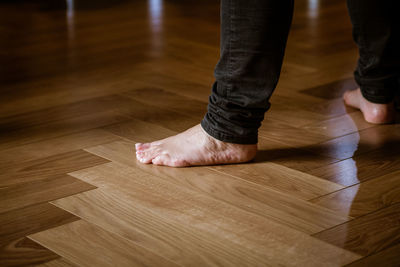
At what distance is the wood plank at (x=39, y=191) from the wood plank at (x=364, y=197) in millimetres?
367

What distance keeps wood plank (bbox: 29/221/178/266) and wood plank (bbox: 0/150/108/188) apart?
0.20 metres

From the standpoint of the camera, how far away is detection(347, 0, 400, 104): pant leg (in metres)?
1.23

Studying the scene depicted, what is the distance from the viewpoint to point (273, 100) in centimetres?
146

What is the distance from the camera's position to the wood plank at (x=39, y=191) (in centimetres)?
95

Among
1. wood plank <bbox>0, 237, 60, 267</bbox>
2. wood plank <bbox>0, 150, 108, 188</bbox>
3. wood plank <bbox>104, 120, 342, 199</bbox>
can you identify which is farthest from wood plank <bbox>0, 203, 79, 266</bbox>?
wood plank <bbox>104, 120, 342, 199</bbox>

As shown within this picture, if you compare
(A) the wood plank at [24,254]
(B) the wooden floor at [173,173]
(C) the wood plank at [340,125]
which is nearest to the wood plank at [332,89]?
(B) the wooden floor at [173,173]

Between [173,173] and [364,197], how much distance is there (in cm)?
31

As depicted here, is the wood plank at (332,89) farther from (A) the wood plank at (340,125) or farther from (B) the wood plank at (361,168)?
(B) the wood plank at (361,168)

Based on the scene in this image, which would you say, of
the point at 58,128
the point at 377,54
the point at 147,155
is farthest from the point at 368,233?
the point at 58,128

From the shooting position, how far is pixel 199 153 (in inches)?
42.3

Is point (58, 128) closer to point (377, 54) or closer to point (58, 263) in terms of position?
point (58, 263)

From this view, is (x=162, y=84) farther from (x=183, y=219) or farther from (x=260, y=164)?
(x=183, y=219)

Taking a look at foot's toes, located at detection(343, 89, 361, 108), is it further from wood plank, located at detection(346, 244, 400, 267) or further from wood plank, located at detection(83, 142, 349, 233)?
wood plank, located at detection(346, 244, 400, 267)

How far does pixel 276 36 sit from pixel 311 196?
252 mm
